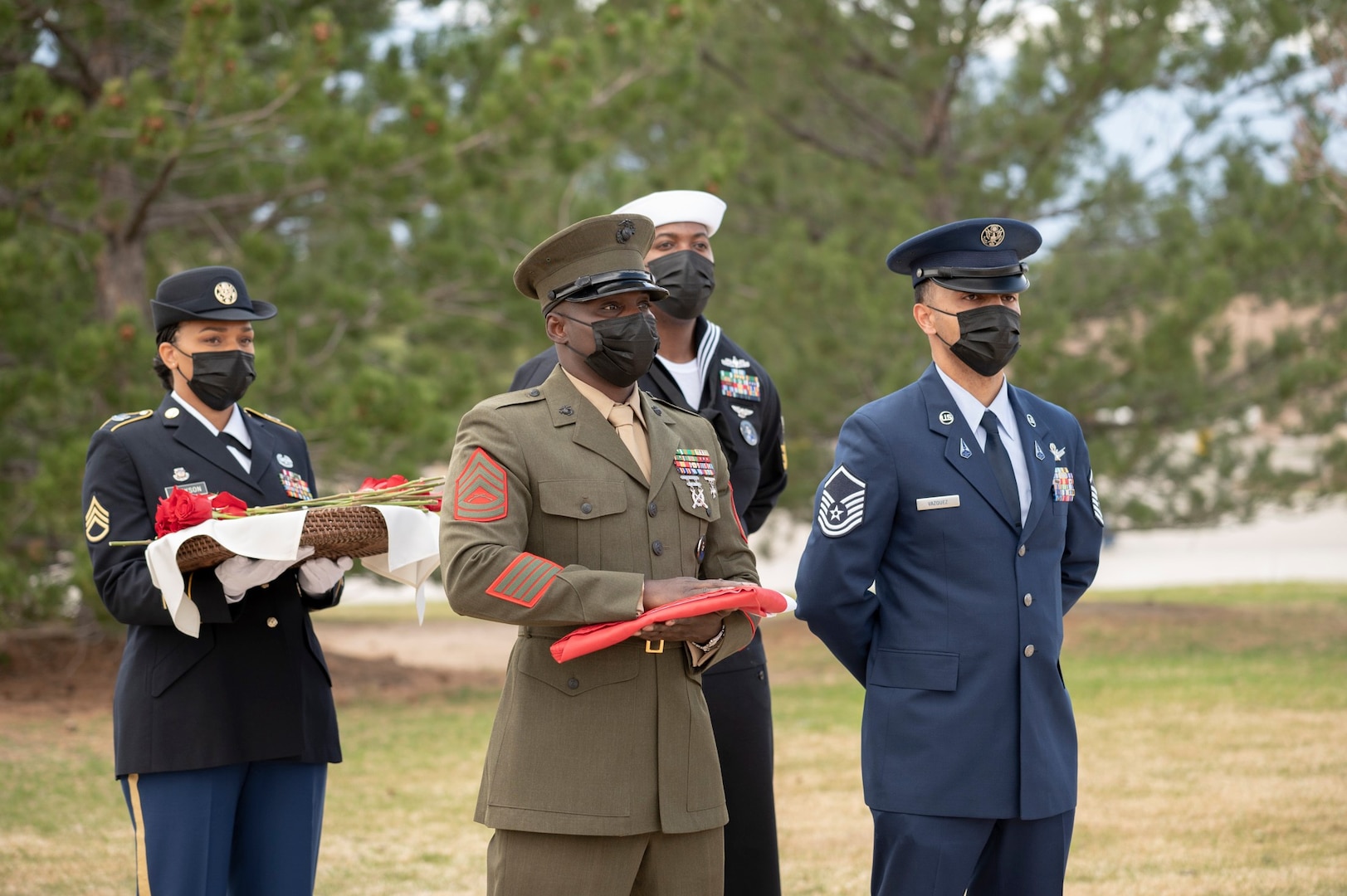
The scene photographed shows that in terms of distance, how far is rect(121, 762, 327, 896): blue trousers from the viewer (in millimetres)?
3646

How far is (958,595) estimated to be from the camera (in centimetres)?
332

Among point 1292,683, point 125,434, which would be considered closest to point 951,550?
point 125,434

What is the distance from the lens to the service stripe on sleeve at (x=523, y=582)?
273 cm

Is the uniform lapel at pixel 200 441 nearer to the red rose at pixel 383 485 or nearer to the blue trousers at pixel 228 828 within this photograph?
the red rose at pixel 383 485

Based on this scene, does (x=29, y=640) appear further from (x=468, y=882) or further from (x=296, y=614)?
(x=296, y=614)

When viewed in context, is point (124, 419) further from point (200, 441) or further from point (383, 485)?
point (383, 485)

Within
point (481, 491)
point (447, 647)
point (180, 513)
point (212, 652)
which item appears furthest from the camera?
point (447, 647)

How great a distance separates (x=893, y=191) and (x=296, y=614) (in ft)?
35.9

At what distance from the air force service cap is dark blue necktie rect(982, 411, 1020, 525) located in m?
1.22

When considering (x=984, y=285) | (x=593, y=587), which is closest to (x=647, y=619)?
(x=593, y=587)

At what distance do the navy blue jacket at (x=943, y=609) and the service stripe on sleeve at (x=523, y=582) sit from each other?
2.97ft

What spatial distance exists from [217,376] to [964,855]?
2.48 m

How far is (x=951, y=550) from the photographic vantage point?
11.0 ft

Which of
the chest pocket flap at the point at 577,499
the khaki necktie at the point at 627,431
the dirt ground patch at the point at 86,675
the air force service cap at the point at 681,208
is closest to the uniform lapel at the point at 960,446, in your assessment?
the khaki necktie at the point at 627,431
